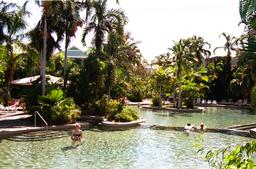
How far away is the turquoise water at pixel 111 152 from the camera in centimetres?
1375

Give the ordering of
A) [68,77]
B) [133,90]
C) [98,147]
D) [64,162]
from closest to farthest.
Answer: [64,162] < [98,147] < [68,77] < [133,90]

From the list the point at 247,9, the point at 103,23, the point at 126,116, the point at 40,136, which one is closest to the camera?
the point at 247,9

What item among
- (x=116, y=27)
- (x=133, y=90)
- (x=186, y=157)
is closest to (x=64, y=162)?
(x=186, y=157)

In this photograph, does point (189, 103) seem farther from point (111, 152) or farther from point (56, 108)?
point (111, 152)

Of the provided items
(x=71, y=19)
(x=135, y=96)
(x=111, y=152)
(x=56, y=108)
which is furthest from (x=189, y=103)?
(x=111, y=152)

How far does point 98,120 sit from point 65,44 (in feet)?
17.6

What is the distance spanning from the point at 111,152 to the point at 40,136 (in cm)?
459

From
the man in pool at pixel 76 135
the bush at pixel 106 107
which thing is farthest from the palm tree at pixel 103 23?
the man in pool at pixel 76 135

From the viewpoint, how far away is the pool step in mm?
18422

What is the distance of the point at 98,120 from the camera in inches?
992

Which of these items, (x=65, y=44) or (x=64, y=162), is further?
(x=65, y=44)

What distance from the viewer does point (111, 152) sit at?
16.0 m

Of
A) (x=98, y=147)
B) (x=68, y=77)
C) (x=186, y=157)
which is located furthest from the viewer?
(x=68, y=77)

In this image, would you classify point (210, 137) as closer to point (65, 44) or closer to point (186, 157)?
point (186, 157)
